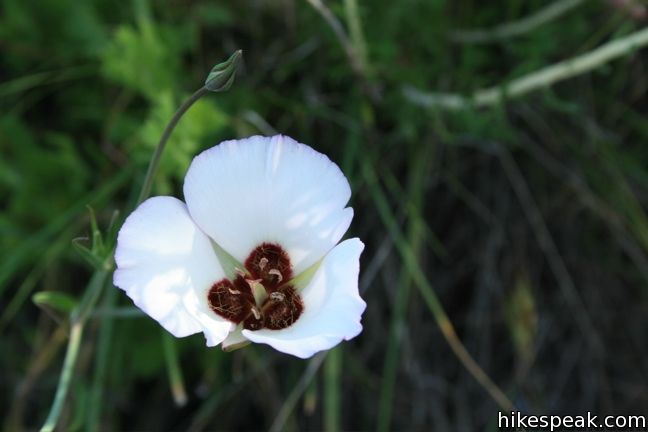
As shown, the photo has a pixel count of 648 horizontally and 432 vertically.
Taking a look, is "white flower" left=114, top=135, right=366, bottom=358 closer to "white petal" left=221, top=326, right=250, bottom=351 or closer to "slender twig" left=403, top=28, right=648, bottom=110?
"white petal" left=221, top=326, right=250, bottom=351

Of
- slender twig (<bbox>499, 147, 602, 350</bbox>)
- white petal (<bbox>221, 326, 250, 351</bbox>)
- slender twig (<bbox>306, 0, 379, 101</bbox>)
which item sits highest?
slender twig (<bbox>306, 0, 379, 101</bbox>)

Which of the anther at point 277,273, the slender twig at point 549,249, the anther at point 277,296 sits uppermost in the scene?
the slender twig at point 549,249

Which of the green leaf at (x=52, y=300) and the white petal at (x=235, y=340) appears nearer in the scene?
the white petal at (x=235, y=340)

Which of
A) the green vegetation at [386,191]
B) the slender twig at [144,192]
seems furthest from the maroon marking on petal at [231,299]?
the green vegetation at [386,191]

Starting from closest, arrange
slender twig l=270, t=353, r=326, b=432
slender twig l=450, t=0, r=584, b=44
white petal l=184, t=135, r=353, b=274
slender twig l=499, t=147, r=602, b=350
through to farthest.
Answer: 1. white petal l=184, t=135, r=353, b=274
2. slender twig l=270, t=353, r=326, b=432
3. slender twig l=450, t=0, r=584, b=44
4. slender twig l=499, t=147, r=602, b=350

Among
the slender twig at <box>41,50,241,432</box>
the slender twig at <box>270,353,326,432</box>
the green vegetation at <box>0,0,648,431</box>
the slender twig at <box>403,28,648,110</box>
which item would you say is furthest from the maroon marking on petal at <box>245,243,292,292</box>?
the slender twig at <box>403,28,648,110</box>

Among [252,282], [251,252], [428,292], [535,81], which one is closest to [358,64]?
[535,81]

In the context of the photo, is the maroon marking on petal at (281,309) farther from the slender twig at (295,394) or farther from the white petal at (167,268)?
the slender twig at (295,394)
